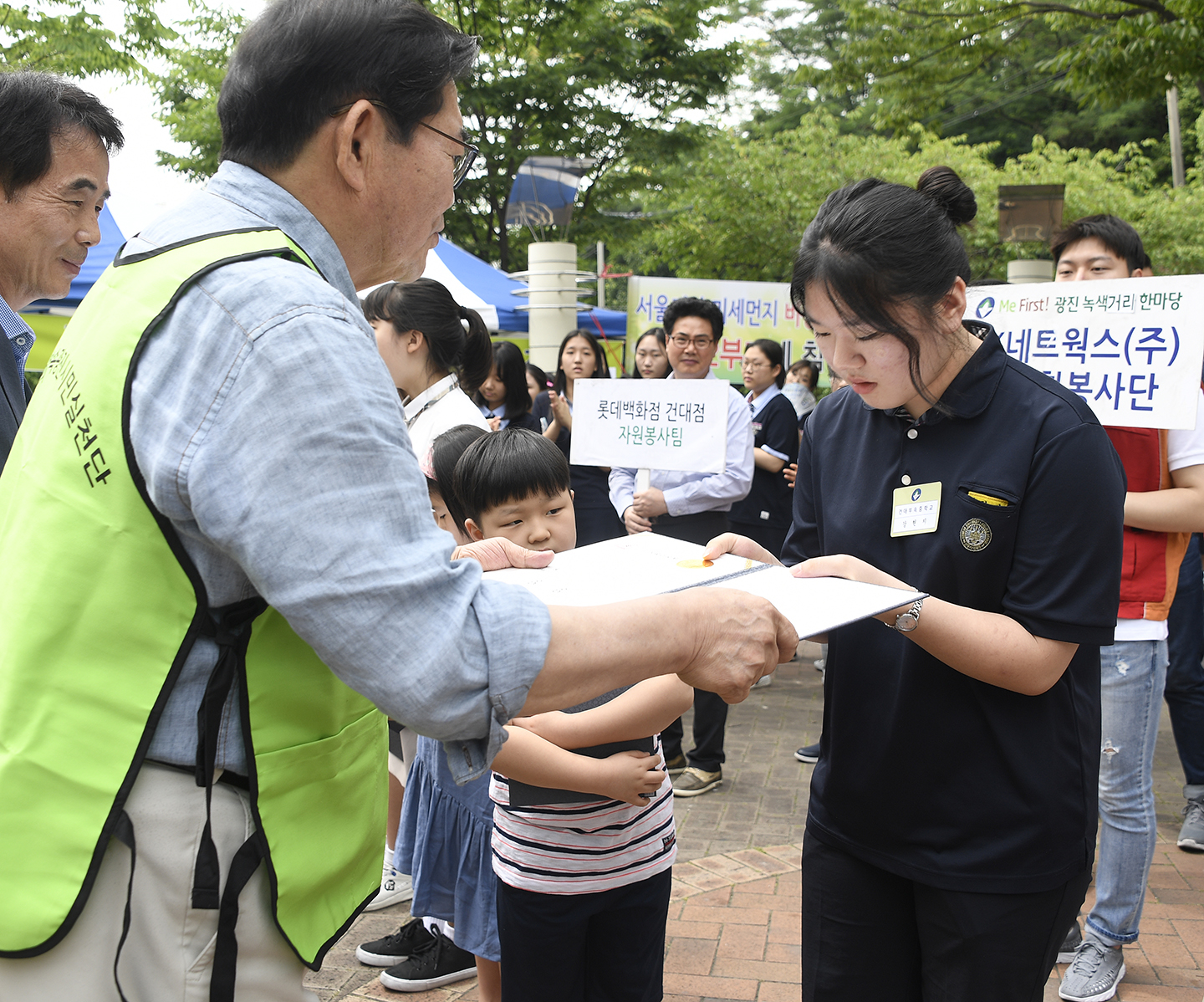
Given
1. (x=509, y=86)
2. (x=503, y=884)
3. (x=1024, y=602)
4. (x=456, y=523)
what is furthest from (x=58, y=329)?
(x=509, y=86)

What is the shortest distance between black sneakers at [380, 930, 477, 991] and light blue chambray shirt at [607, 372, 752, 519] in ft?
8.38

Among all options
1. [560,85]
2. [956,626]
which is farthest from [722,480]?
[560,85]

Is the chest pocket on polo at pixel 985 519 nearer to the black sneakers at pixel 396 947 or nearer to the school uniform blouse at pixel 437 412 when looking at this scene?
the school uniform blouse at pixel 437 412

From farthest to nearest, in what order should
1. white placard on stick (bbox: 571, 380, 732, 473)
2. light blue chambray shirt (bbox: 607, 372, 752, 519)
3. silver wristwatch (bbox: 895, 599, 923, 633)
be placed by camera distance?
light blue chambray shirt (bbox: 607, 372, 752, 519) → white placard on stick (bbox: 571, 380, 732, 473) → silver wristwatch (bbox: 895, 599, 923, 633)

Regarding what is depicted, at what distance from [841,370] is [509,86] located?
1261 cm

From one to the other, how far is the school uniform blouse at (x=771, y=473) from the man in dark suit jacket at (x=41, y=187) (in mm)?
4296

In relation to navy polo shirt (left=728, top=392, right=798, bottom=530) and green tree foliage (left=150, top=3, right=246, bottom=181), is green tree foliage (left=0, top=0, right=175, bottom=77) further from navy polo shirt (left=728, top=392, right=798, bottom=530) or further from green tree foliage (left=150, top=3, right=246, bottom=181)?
navy polo shirt (left=728, top=392, right=798, bottom=530)

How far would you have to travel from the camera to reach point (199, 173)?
1480 centimetres

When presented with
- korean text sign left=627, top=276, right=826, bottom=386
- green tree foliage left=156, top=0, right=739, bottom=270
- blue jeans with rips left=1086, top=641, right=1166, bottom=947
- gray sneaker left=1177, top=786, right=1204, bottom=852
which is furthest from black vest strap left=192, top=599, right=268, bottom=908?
green tree foliage left=156, top=0, right=739, bottom=270

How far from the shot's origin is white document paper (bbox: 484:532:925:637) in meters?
1.49

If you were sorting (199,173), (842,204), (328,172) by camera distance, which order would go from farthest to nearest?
(199,173), (842,204), (328,172)

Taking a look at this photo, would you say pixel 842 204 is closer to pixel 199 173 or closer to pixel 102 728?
pixel 102 728

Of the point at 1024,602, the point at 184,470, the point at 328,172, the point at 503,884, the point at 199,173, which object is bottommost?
the point at 503,884

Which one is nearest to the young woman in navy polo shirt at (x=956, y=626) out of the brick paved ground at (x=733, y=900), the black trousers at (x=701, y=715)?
the brick paved ground at (x=733, y=900)
